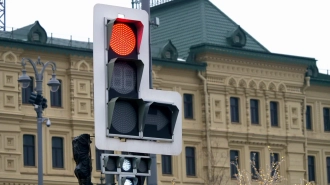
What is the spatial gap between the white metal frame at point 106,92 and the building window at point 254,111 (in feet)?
137

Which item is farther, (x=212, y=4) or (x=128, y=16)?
(x=212, y=4)

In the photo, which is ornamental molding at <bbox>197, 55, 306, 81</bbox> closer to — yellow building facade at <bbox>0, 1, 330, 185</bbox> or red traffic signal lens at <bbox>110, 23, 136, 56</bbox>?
yellow building facade at <bbox>0, 1, 330, 185</bbox>

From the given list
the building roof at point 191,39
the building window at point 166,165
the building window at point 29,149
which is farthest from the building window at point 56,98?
the building window at point 166,165

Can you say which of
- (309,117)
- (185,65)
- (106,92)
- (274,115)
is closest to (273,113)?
(274,115)

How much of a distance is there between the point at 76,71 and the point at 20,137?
3.81m

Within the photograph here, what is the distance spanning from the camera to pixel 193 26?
4819 cm

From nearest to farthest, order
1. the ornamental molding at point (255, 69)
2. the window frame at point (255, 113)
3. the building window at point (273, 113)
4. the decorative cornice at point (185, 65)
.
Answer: the decorative cornice at point (185, 65), the ornamental molding at point (255, 69), the window frame at point (255, 113), the building window at point (273, 113)

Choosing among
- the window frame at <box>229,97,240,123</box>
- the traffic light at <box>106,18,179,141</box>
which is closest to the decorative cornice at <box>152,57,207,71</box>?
the window frame at <box>229,97,240,123</box>

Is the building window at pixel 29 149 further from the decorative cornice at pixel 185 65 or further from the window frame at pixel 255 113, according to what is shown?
the window frame at pixel 255 113

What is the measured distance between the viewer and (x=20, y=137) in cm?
4069

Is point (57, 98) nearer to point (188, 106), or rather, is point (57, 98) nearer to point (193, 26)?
point (188, 106)

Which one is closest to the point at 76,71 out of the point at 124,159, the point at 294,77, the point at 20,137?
the point at 20,137

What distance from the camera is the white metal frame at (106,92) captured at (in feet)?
20.7

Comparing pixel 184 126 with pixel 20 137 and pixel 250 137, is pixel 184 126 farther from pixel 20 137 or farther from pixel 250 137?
pixel 20 137
